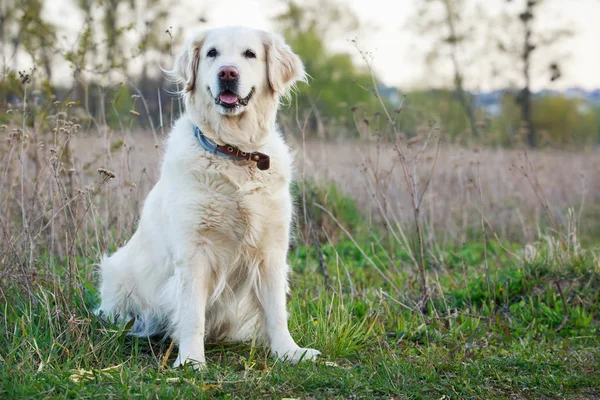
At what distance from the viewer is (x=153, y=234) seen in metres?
3.18

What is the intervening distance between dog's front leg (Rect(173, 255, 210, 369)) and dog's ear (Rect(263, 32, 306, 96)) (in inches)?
40.4

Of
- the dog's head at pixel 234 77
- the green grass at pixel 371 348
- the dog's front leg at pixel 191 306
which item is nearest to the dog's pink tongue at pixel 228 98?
the dog's head at pixel 234 77

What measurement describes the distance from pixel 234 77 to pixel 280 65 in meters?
0.38

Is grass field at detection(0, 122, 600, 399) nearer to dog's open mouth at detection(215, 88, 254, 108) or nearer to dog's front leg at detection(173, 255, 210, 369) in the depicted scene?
dog's front leg at detection(173, 255, 210, 369)

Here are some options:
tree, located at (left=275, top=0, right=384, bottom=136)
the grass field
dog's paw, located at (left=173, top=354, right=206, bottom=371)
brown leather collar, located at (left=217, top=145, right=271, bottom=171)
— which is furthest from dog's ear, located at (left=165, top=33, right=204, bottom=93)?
tree, located at (left=275, top=0, right=384, bottom=136)

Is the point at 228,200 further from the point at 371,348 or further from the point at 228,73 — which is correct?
the point at 371,348

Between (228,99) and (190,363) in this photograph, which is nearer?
(190,363)

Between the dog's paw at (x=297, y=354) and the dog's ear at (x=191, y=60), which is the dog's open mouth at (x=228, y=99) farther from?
the dog's paw at (x=297, y=354)


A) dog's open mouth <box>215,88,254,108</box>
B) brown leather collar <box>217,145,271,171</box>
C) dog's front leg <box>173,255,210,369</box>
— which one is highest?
dog's open mouth <box>215,88,254,108</box>

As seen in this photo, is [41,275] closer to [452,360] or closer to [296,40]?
[452,360]

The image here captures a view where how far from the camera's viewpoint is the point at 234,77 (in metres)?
2.98

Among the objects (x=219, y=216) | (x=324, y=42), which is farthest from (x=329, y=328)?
(x=324, y=42)

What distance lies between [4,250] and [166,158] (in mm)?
1003

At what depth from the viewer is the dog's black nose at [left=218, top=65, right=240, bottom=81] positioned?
2930 mm
